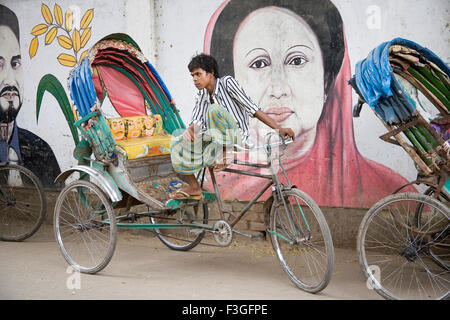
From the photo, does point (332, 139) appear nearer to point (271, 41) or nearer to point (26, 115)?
point (271, 41)

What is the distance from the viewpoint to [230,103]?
4777 millimetres

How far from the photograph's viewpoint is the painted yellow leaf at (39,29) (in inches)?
304

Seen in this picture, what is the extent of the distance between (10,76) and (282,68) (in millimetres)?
4203

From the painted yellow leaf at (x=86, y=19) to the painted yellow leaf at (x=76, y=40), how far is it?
4.5 inches

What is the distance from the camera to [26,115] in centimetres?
789

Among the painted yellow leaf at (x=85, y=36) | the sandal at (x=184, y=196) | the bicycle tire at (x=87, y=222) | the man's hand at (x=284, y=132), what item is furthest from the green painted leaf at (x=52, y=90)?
the man's hand at (x=284, y=132)

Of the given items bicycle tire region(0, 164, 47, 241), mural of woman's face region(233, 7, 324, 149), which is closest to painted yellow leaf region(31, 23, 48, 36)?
bicycle tire region(0, 164, 47, 241)

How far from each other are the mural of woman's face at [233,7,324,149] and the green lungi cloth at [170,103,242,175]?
5.19ft

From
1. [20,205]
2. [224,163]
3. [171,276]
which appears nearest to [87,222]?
[171,276]

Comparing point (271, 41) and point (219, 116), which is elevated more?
point (271, 41)

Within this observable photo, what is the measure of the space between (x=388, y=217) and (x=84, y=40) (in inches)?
180

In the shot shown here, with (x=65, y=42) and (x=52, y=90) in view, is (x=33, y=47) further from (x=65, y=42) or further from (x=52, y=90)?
(x=52, y=90)

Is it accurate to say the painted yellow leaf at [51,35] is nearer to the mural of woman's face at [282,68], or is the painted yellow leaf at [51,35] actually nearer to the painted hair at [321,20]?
the painted hair at [321,20]
